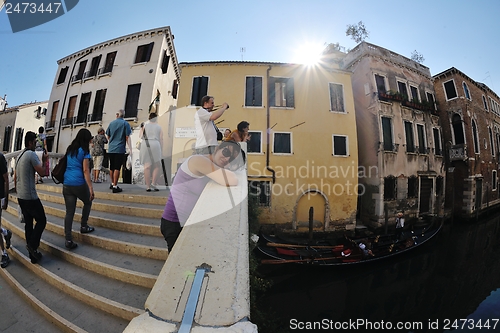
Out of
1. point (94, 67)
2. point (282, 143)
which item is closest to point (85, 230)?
point (282, 143)

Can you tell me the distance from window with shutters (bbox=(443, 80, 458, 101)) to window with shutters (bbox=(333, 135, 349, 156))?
39.5 ft

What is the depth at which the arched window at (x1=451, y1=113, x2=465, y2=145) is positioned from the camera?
49.0ft

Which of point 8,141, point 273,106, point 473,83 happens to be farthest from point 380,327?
point 8,141

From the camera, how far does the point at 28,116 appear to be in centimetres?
1588

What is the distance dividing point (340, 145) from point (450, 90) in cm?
1268

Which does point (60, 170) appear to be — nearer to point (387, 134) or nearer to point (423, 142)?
point (387, 134)

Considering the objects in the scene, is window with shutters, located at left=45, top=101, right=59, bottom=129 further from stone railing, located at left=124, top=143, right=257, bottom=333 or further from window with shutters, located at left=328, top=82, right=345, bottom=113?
window with shutters, located at left=328, top=82, right=345, bottom=113

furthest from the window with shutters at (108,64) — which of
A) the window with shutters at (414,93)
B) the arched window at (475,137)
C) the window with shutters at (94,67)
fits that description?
the arched window at (475,137)

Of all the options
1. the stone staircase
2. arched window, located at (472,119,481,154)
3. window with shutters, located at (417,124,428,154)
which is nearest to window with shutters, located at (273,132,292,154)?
the stone staircase

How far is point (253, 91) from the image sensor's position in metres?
10.9

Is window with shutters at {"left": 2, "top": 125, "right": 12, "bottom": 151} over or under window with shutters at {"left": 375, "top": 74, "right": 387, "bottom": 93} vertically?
under

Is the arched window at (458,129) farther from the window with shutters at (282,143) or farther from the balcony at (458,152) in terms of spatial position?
the window with shutters at (282,143)

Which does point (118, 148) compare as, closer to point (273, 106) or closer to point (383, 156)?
point (273, 106)

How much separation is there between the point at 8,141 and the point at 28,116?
238 centimetres
